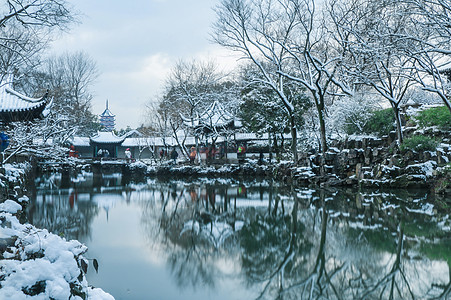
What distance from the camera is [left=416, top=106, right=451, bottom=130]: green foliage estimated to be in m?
14.9

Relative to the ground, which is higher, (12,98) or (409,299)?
(12,98)

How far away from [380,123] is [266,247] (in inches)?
544

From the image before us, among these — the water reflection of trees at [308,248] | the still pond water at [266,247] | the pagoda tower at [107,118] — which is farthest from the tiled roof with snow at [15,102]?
the pagoda tower at [107,118]

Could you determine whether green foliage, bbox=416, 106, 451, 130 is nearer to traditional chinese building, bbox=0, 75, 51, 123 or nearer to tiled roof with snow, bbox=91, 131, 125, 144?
traditional chinese building, bbox=0, 75, 51, 123

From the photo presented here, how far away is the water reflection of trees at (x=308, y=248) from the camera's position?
4285 mm

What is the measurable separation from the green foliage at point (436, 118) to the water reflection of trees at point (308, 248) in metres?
6.11

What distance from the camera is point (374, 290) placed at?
4.11m

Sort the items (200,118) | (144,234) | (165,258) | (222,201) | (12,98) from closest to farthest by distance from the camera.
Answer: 1. (165,258)
2. (144,234)
3. (222,201)
4. (12,98)
5. (200,118)

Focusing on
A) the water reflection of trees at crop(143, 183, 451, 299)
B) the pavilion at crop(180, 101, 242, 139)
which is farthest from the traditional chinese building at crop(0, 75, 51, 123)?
the pavilion at crop(180, 101, 242, 139)

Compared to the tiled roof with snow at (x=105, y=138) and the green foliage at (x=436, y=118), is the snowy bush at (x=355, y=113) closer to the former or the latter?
the green foliage at (x=436, y=118)

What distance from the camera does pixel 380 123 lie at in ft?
59.0

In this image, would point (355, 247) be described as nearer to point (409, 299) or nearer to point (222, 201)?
point (409, 299)

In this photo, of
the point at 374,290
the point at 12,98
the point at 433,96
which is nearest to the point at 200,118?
the point at 12,98

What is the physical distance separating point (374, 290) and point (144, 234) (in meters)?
4.52
